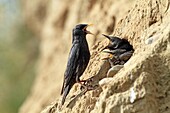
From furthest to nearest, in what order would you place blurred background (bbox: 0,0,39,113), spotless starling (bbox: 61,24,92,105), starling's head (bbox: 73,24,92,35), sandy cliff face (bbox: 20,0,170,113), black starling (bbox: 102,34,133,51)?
1. blurred background (bbox: 0,0,39,113)
2. starling's head (bbox: 73,24,92,35)
3. spotless starling (bbox: 61,24,92,105)
4. black starling (bbox: 102,34,133,51)
5. sandy cliff face (bbox: 20,0,170,113)

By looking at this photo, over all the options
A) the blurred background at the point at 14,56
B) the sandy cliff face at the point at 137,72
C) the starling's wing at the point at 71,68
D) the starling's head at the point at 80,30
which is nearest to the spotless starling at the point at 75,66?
the starling's wing at the point at 71,68

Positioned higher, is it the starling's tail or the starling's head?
the starling's head

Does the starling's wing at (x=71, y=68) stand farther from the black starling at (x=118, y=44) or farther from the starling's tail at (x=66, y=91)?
the black starling at (x=118, y=44)

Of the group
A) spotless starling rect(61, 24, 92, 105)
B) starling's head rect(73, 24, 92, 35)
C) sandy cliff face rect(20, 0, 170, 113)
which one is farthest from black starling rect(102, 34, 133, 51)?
starling's head rect(73, 24, 92, 35)

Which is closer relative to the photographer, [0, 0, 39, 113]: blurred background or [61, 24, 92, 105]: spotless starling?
[61, 24, 92, 105]: spotless starling

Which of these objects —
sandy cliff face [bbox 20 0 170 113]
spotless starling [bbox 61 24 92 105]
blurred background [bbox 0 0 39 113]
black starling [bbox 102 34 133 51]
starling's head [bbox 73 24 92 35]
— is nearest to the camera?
sandy cliff face [bbox 20 0 170 113]

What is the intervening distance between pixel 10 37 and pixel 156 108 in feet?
56.6

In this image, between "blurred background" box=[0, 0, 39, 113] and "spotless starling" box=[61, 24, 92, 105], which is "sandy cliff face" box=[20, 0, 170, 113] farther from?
"blurred background" box=[0, 0, 39, 113]

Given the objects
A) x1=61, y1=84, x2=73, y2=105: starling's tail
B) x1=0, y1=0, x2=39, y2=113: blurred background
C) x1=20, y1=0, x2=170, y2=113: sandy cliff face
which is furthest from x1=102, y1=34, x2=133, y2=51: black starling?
x1=0, y1=0, x2=39, y2=113: blurred background

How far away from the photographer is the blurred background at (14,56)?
1969 centimetres

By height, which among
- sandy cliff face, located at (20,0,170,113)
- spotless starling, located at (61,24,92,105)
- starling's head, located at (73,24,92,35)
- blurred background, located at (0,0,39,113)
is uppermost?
blurred background, located at (0,0,39,113)

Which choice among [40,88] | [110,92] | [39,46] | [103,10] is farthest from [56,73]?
[110,92]

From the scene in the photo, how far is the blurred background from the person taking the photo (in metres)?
19.7

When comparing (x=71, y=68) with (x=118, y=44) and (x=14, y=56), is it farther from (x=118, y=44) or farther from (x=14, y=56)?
(x=14, y=56)
